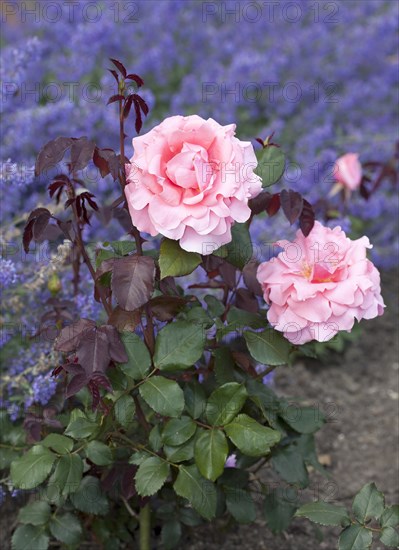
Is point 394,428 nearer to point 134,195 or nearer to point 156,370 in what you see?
point 156,370

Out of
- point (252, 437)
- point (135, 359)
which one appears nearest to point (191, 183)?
point (135, 359)

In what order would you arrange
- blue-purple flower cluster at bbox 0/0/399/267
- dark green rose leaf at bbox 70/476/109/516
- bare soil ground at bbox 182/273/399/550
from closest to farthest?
dark green rose leaf at bbox 70/476/109/516, bare soil ground at bbox 182/273/399/550, blue-purple flower cluster at bbox 0/0/399/267

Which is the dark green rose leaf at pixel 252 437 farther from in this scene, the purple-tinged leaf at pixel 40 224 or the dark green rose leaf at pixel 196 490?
the purple-tinged leaf at pixel 40 224

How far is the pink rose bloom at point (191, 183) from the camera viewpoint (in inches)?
54.1

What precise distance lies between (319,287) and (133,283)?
0.33 metres

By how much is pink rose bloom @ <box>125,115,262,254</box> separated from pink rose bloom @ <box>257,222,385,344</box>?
0.69 feet

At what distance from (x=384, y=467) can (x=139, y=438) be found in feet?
2.86

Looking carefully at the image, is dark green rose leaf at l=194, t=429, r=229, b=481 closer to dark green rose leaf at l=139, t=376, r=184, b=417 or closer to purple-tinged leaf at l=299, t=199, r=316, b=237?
dark green rose leaf at l=139, t=376, r=184, b=417

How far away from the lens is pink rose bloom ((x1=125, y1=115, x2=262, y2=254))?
137 cm

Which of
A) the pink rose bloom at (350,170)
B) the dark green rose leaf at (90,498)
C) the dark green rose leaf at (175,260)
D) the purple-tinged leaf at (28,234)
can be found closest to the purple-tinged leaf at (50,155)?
the purple-tinged leaf at (28,234)

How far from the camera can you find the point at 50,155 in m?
1.43

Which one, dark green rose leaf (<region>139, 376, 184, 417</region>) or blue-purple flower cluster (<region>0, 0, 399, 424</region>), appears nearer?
dark green rose leaf (<region>139, 376, 184, 417</region>)

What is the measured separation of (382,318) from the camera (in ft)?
10.5

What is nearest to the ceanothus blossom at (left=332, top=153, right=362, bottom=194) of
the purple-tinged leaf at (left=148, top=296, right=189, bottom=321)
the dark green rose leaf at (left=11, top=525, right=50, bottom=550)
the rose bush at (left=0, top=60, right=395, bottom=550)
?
the rose bush at (left=0, top=60, right=395, bottom=550)
